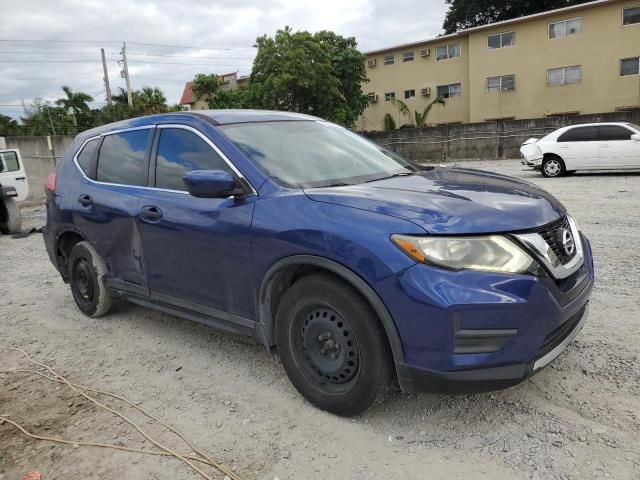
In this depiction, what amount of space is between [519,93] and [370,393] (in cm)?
3221

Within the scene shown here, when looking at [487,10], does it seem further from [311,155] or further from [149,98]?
[311,155]

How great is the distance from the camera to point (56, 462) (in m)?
2.63

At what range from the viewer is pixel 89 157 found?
4.51 metres

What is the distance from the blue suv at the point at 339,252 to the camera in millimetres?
2371

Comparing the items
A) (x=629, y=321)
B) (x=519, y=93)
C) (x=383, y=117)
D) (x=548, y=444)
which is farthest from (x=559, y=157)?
(x=383, y=117)

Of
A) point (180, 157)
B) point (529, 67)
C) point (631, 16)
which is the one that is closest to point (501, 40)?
point (529, 67)

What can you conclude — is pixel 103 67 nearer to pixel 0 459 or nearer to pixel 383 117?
pixel 383 117

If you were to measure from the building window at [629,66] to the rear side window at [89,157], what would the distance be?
30677 millimetres

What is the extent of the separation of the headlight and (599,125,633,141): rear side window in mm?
13526

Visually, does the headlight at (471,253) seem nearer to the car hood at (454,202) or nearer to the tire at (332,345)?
the car hood at (454,202)

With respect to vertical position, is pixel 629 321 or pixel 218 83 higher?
pixel 218 83

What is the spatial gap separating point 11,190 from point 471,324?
10063mm

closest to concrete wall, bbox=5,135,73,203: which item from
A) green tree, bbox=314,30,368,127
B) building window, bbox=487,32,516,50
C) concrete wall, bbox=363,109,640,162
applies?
concrete wall, bbox=363,109,640,162

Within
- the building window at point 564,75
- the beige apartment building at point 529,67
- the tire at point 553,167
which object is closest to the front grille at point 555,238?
the tire at point 553,167
